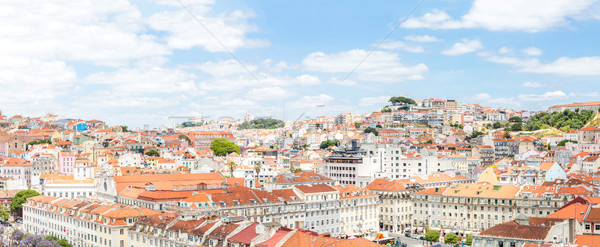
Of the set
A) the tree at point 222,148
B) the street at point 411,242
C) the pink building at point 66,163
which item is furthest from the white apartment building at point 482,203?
the tree at point 222,148

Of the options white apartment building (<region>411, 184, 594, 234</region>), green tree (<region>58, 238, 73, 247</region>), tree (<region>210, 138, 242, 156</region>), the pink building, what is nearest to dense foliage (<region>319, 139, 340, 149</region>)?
tree (<region>210, 138, 242, 156</region>)

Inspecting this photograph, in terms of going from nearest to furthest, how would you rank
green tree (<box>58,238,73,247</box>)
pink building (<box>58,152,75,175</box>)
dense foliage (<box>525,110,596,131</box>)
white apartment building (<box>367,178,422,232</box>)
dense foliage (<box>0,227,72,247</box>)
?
1. dense foliage (<box>0,227,72,247</box>)
2. green tree (<box>58,238,73,247</box>)
3. white apartment building (<box>367,178,422,232</box>)
4. pink building (<box>58,152,75,175</box>)
5. dense foliage (<box>525,110,596,131</box>)

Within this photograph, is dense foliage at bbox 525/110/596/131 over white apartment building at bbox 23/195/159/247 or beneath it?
over

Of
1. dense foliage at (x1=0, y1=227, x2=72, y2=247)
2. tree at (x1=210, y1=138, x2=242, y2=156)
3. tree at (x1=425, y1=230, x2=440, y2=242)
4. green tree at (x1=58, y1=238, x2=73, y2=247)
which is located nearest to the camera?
dense foliage at (x1=0, y1=227, x2=72, y2=247)

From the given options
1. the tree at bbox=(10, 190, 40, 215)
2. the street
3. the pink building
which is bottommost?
the street

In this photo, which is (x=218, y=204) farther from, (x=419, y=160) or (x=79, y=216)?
(x=419, y=160)

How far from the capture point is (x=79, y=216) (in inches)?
2464

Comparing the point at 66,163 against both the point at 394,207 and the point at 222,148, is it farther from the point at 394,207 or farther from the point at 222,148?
the point at 394,207

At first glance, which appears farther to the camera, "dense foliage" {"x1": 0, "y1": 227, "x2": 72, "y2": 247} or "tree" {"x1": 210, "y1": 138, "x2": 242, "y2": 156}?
"tree" {"x1": 210, "y1": 138, "x2": 242, "y2": 156}

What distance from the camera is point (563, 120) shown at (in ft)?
588

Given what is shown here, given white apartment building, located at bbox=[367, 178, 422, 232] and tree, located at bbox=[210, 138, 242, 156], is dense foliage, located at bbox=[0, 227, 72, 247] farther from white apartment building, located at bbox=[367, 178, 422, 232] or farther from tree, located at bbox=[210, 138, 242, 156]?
tree, located at bbox=[210, 138, 242, 156]

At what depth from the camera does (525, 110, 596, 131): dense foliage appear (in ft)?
564

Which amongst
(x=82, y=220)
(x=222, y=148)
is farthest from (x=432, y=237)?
(x=222, y=148)

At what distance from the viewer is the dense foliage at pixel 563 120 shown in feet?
564
